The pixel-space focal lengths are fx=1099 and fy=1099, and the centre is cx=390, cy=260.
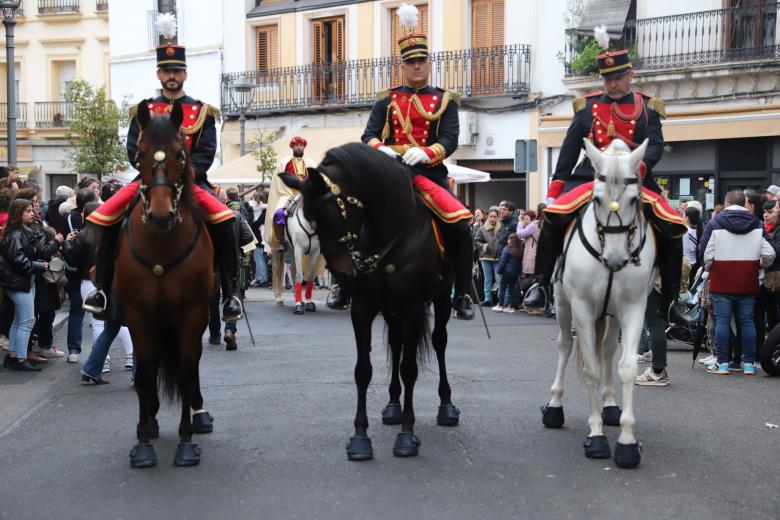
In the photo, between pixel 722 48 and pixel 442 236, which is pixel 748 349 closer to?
pixel 442 236

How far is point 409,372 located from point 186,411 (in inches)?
63.3

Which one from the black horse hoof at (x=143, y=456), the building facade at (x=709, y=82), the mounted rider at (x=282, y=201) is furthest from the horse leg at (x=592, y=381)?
the building facade at (x=709, y=82)

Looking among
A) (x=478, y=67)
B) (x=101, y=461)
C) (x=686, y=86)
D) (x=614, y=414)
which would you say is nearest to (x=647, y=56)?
(x=686, y=86)

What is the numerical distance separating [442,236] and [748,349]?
17.5 ft

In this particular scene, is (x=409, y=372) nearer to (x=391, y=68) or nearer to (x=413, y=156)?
(x=413, y=156)

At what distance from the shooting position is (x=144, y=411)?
24.6ft

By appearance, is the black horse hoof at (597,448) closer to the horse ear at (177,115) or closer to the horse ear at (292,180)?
the horse ear at (292,180)

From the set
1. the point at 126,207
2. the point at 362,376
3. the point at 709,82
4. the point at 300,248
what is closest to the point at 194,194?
the point at 126,207

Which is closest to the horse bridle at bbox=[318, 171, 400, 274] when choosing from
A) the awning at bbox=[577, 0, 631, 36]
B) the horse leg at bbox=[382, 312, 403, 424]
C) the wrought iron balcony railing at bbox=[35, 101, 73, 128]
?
the horse leg at bbox=[382, 312, 403, 424]

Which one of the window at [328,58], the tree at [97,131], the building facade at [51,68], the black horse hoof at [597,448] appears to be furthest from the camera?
the building facade at [51,68]

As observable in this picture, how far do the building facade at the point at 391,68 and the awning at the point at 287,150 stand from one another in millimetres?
127

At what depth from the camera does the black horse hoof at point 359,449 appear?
24.2 feet

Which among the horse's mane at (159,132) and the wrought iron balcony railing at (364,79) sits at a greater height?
the wrought iron balcony railing at (364,79)

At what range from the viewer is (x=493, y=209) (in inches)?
779
